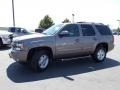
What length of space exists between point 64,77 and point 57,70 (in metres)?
1.12

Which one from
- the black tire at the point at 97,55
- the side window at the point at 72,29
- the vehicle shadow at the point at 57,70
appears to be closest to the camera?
the vehicle shadow at the point at 57,70

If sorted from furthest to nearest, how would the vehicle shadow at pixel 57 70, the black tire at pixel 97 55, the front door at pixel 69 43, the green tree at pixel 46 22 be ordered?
1. the green tree at pixel 46 22
2. the black tire at pixel 97 55
3. the front door at pixel 69 43
4. the vehicle shadow at pixel 57 70

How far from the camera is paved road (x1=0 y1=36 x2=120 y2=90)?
6.98m

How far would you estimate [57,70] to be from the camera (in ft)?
30.2

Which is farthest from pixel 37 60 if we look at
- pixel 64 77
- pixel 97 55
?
pixel 97 55

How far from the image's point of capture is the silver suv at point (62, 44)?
28.1ft

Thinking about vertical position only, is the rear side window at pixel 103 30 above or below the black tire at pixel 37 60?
above

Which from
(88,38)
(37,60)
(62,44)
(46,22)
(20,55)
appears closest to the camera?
(20,55)

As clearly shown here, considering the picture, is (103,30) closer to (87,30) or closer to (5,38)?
(87,30)

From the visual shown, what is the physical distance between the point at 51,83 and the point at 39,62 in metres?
1.65

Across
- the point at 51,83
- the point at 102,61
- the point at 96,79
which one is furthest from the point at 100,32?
the point at 51,83

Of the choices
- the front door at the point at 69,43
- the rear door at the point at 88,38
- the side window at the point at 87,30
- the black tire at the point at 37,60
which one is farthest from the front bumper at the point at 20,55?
the side window at the point at 87,30

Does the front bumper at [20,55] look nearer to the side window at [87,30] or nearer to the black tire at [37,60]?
the black tire at [37,60]

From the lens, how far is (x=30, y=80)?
7660mm
